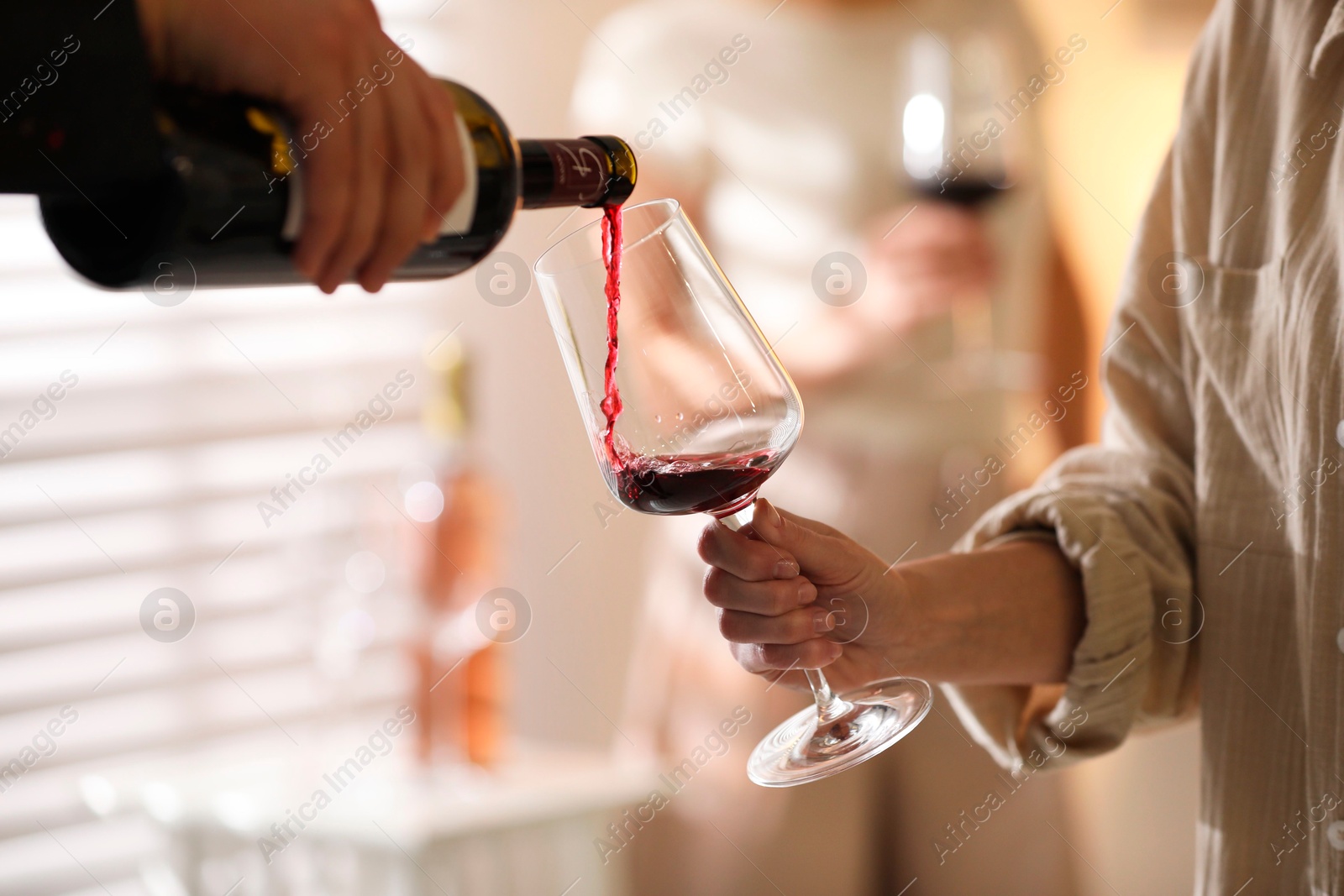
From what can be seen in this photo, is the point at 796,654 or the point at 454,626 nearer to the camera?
the point at 796,654

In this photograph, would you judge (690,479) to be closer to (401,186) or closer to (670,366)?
(670,366)

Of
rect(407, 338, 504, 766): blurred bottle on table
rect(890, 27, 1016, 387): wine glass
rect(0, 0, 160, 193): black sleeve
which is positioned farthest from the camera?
rect(890, 27, 1016, 387): wine glass

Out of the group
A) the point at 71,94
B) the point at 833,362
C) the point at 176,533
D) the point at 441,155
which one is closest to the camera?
the point at 71,94

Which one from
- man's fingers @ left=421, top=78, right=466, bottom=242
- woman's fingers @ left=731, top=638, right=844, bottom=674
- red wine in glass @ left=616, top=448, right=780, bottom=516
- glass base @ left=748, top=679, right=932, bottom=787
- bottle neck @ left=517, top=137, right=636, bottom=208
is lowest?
glass base @ left=748, top=679, right=932, bottom=787

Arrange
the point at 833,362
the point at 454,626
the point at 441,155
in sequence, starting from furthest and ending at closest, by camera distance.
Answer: the point at 833,362, the point at 454,626, the point at 441,155

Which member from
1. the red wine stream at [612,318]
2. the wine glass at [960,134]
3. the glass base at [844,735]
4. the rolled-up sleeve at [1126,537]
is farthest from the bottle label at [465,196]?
the wine glass at [960,134]

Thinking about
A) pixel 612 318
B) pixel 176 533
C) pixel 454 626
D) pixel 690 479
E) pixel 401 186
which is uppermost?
pixel 401 186

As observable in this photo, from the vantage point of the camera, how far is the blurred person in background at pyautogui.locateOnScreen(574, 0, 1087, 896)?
1.71 m

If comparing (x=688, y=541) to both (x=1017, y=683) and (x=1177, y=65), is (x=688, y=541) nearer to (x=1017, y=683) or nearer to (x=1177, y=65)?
(x=1017, y=683)

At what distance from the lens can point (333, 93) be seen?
Result: 1.74 feet

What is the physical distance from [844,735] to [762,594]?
0.46 feet

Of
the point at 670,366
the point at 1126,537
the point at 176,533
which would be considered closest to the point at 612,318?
the point at 670,366

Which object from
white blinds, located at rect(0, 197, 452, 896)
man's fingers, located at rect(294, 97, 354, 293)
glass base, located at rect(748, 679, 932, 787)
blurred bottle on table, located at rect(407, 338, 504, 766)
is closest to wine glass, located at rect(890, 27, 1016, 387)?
blurred bottle on table, located at rect(407, 338, 504, 766)

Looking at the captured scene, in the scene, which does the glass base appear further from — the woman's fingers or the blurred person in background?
the blurred person in background
